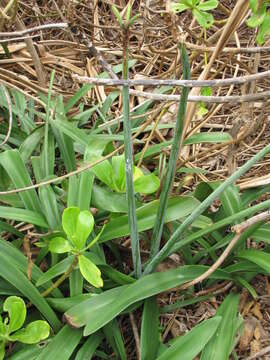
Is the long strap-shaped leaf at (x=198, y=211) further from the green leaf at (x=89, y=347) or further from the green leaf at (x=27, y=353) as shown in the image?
the green leaf at (x=27, y=353)

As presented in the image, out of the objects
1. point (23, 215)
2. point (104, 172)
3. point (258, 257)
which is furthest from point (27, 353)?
point (258, 257)

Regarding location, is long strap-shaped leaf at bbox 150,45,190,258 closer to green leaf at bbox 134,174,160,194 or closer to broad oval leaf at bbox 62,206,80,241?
green leaf at bbox 134,174,160,194

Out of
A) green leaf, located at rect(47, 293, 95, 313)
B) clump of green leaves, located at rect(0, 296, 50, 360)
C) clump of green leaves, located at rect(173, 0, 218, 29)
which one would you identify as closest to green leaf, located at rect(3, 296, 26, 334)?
clump of green leaves, located at rect(0, 296, 50, 360)

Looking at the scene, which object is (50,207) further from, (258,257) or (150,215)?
(258,257)

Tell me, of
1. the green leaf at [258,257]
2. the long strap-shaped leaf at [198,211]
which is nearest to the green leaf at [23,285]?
the long strap-shaped leaf at [198,211]

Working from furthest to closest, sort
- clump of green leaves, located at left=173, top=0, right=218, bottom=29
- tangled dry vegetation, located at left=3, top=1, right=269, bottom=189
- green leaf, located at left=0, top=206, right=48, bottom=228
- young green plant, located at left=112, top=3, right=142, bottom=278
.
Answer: tangled dry vegetation, located at left=3, top=1, right=269, bottom=189 < green leaf, located at left=0, top=206, right=48, bottom=228 < clump of green leaves, located at left=173, top=0, right=218, bottom=29 < young green plant, located at left=112, top=3, right=142, bottom=278
